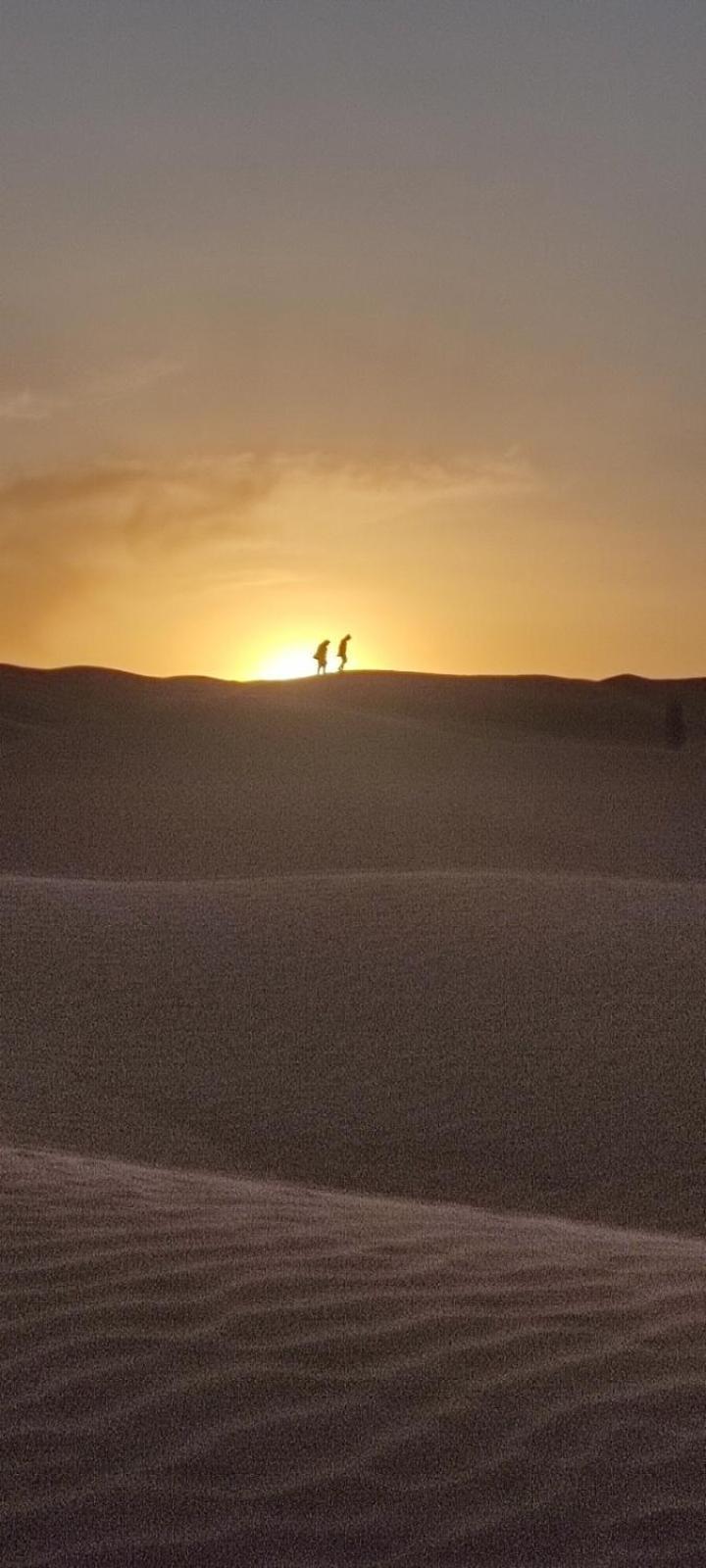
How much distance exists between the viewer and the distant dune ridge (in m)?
3.76

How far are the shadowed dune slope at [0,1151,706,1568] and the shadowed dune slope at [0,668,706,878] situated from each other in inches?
663

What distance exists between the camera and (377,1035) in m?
11.8

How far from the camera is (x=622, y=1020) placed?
12266 mm

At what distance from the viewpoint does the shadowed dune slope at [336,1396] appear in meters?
3.59

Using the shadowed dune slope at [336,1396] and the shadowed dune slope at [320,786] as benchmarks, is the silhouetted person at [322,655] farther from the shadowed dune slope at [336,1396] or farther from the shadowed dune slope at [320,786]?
the shadowed dune slope at [336,1396]

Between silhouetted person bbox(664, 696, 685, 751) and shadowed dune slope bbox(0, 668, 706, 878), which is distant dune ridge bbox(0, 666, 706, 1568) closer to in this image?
shadowed dune slope bbox(0, 668, 706, 878)

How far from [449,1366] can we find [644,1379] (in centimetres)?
56

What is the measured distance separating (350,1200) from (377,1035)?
15.2 feet

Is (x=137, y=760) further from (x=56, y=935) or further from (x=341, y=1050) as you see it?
(x=341, y=1050)

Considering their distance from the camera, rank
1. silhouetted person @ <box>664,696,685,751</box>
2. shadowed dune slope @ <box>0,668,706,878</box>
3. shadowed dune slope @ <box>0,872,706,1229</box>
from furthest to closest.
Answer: silhouetted person @ <box>664,696,685,751</box> → shadowed dune slope @ <box>0,668,706,878</box> → shadowed dune slope @ <box>0,872,706,1229</box>

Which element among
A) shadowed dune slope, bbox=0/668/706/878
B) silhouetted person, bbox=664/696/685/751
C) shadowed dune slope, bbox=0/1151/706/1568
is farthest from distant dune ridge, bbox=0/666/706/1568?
silhouetted person, bbox=664/696/685/751

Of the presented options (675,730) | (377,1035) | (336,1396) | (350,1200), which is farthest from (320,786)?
(336,1396)

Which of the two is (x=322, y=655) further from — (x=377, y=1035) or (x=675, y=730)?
Answer: (x=377, y=1035)

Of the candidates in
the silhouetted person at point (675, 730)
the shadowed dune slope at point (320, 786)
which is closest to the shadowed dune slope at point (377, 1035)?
the shadowed dune slope at point (320, 786)
